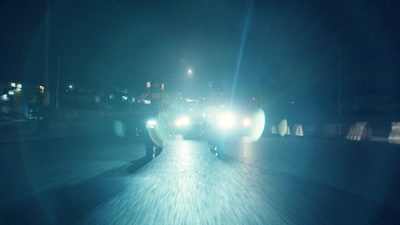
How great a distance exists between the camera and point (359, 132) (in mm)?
20750

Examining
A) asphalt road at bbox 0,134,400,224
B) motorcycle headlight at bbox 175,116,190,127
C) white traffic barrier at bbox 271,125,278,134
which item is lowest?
asphalt road at bbox 0,134,400,224

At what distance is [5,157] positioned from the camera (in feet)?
34.5

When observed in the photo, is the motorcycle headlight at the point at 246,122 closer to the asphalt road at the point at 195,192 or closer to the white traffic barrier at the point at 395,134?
the white traffic barrier at the point at 395,134

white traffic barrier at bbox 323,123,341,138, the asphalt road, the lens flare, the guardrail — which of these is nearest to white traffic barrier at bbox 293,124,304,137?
the guardrail

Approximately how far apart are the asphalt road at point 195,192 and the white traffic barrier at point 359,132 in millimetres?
11907

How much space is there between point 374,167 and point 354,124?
46.3 ft

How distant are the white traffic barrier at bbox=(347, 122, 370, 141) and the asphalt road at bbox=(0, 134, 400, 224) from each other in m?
11.9

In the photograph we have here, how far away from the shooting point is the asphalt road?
13.8 ft

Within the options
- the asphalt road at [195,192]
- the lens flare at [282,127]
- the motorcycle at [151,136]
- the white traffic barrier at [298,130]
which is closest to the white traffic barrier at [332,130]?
the white traffic barrier at [298,130]

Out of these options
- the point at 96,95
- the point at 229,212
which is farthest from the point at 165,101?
the point at 96,95

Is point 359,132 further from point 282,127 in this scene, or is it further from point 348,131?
point 282,127

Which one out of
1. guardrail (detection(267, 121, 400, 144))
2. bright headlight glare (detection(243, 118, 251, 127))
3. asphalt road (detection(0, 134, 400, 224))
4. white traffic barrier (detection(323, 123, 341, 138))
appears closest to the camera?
asphalt road (detection(0, 134, 400, 224))

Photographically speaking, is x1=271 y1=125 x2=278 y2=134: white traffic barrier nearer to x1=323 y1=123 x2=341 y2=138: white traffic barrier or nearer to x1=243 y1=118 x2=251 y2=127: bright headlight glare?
x1=243 y1=118 x2=251 y2=127: bright headlight glare

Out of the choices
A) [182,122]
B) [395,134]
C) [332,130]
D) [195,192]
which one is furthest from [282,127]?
[195,192]
